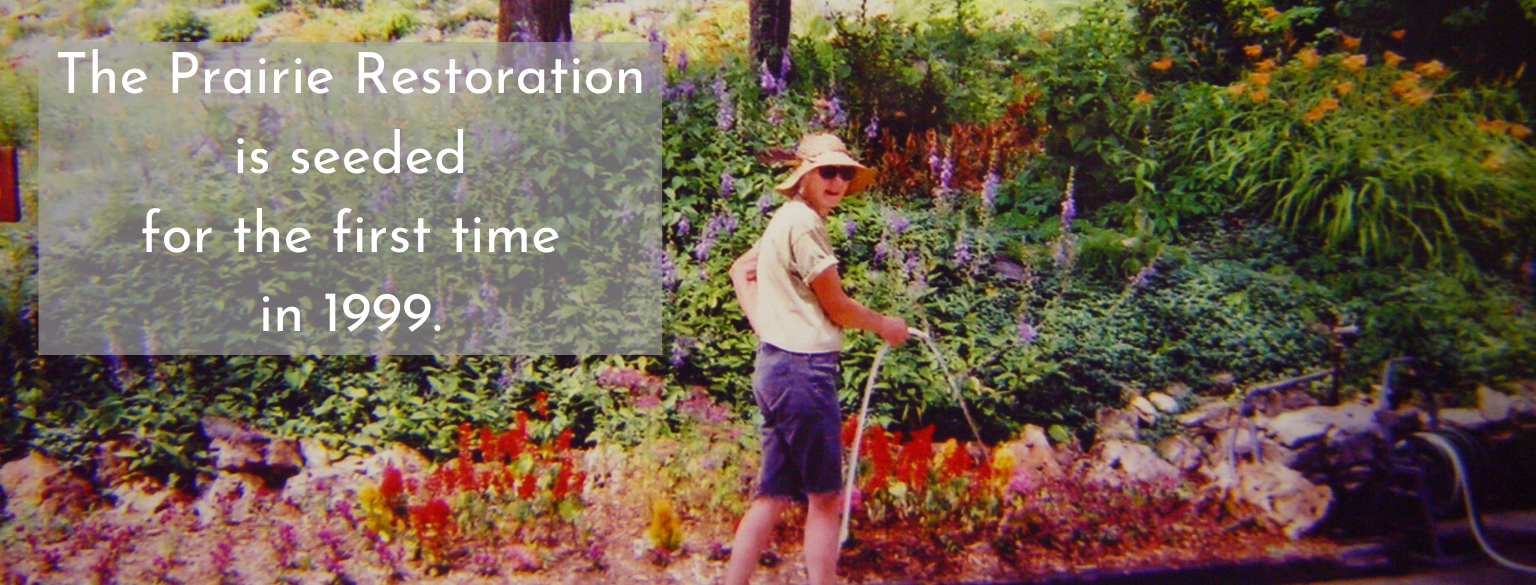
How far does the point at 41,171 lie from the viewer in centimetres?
504

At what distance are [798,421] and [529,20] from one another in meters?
3.06

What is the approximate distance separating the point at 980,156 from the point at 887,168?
1.74ft

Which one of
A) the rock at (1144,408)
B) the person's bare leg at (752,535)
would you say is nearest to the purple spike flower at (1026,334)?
the rock at (1144,408)

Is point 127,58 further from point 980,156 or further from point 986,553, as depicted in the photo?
point 986,553

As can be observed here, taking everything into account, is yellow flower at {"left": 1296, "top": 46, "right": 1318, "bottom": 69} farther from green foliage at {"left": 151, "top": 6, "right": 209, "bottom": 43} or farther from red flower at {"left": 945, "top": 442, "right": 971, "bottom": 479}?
green foliage at {"left": 151, "top": 6, "right": 209, "bottom": 43}

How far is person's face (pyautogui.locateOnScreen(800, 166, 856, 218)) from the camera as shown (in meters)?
3.65

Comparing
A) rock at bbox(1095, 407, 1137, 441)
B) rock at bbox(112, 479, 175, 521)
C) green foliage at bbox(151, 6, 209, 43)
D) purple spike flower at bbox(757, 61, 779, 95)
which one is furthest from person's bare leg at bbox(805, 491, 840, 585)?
green foliage at bbox(151, 6, 209, 43)

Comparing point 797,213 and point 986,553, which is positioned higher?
point 797,213

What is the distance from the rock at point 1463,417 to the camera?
5.07 m

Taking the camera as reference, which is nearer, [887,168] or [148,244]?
[148,244]

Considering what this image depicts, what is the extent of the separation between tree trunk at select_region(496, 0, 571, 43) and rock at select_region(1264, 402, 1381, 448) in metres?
4.15

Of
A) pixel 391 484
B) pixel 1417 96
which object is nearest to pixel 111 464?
pixel 391 484

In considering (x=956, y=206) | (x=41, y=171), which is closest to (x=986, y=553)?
(x=956, y=206)

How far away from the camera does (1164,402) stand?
5.12 meters
